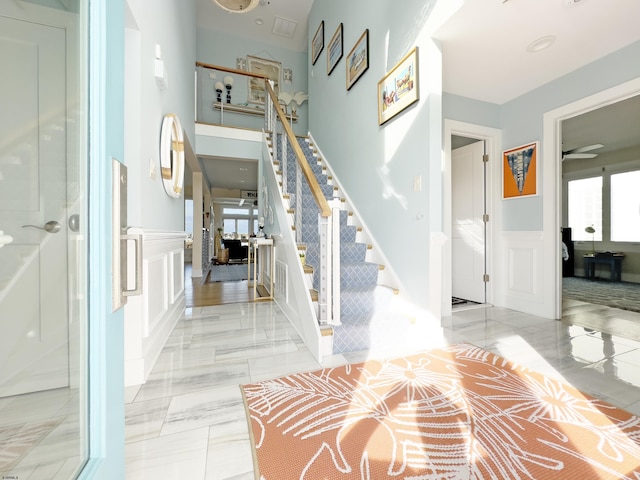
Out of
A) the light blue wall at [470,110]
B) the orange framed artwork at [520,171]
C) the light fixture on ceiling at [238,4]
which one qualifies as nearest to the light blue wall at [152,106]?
the light fixture on ceiling at [238,4]

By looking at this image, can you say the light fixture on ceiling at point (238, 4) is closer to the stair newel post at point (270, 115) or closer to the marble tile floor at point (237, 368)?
the stair newel post at point (270, 115)

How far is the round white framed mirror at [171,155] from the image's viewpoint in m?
2.30

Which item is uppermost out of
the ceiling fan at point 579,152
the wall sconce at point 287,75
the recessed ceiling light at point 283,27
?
the recessed ceiling light at point 283,27

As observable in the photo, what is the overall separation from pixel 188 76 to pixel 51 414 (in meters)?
4.39

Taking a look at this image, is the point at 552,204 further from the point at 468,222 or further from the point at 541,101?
the point at 541,101

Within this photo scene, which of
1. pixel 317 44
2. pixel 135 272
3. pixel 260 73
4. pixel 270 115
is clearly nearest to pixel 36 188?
pixel 135 272

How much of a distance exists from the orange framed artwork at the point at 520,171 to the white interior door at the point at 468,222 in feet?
0.88

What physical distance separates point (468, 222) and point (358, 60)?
2.64 meters

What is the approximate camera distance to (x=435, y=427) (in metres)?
1.29

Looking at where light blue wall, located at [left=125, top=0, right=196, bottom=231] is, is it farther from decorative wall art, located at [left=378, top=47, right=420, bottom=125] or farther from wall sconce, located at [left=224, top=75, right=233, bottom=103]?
wall sconce, located at [left=224, top=75, right=233, bottom=103]

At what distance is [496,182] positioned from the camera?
11.8 feet

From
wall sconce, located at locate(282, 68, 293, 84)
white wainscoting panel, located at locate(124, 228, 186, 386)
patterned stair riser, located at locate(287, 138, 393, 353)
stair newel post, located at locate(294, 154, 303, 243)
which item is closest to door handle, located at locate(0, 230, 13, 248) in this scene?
white wainscoting panel, located at locate(124, 228, 186, 386)

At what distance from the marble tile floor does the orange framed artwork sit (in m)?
1.49

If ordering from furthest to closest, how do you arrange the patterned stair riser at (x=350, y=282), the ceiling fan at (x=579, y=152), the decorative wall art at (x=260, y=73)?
the decorative wall art at (x=260, y=73), the ceiling fan at (x=579, y=152), the patterned stair riser at (x=350, y=282)
